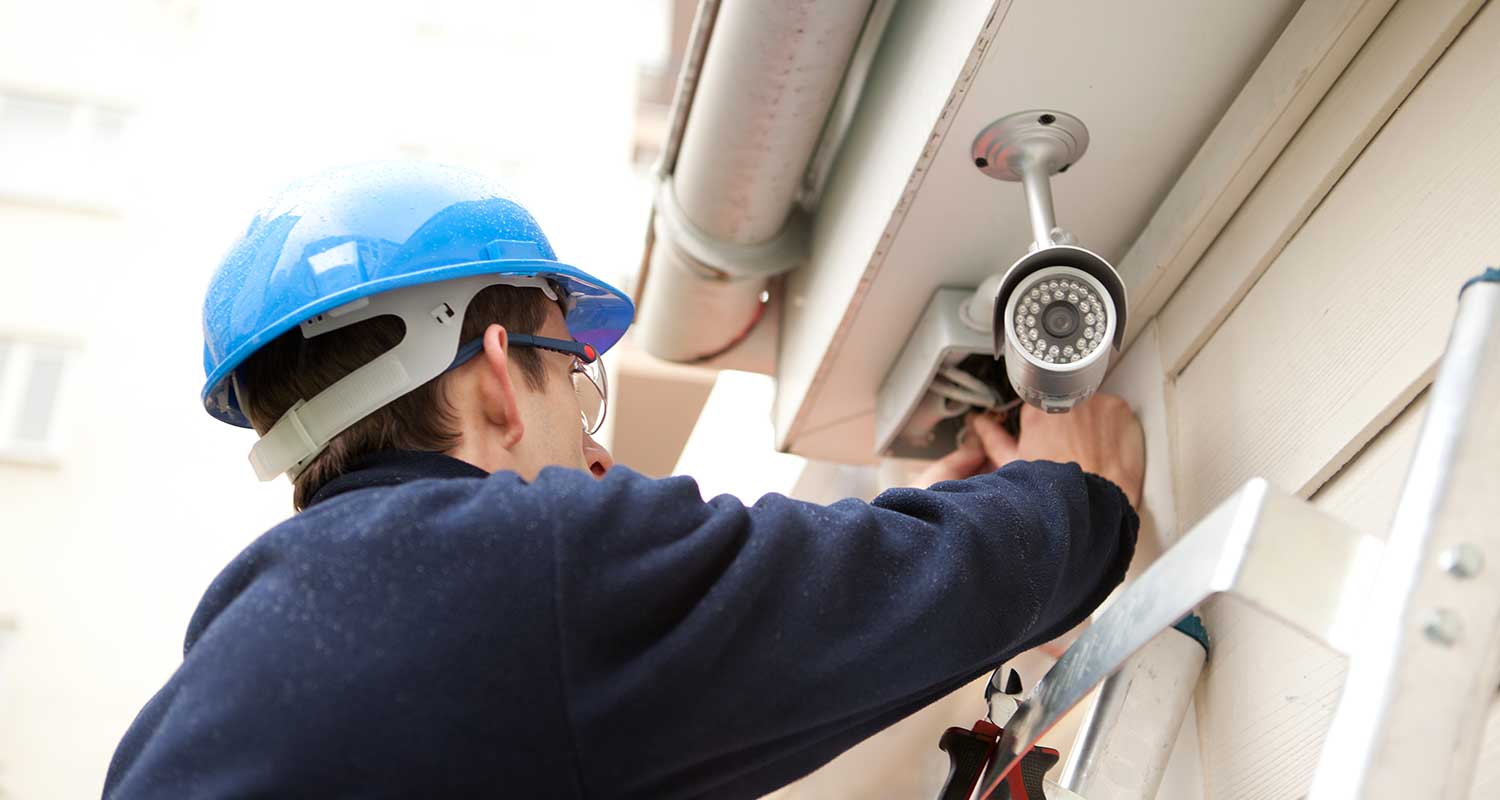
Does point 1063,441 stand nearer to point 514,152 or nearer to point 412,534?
point 412,534

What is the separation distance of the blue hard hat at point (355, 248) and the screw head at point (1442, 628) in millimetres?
1047

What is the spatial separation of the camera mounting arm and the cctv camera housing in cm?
6

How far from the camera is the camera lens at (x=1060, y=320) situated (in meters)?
1.36

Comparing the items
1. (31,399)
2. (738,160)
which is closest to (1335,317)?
(738,160)

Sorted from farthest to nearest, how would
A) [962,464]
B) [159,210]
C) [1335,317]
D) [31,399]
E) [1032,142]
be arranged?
[159,210] → [31,399] → [962,464] → [1032,142] → [1335,317]

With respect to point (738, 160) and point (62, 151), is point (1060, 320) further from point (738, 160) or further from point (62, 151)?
point (62, 151)

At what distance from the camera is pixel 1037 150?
1.45 m

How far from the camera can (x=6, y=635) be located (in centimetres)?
777

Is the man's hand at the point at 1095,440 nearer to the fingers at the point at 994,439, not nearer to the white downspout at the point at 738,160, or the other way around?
the fingers at the point at 994,439

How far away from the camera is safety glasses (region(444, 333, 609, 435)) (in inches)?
55.3

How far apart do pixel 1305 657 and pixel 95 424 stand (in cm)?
862

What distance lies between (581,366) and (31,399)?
8.19 metres

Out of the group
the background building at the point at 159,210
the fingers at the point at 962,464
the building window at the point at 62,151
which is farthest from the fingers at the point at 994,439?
the building window at the point at 62,151

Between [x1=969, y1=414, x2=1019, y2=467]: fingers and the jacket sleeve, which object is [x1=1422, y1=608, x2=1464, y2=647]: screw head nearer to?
the jacket sleeve
